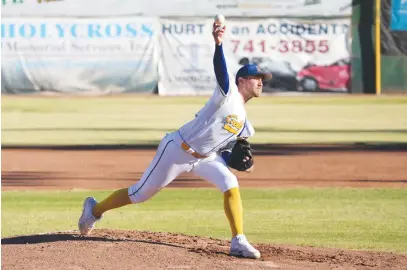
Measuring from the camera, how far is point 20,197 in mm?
12336

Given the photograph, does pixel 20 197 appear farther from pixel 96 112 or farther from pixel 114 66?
pixel 114 66

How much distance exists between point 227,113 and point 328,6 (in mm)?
25317

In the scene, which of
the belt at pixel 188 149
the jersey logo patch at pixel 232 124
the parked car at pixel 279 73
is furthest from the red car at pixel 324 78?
the jersey logo patch at pixel 232 124

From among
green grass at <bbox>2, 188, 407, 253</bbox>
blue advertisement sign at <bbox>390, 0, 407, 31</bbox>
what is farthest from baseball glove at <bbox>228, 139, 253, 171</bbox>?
blue advertisement sign at <bbox>390, 0, 407, 31</bbox>

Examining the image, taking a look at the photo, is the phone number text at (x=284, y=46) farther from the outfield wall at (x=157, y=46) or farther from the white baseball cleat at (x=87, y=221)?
the white baseball cleat at (x=87, y=221)

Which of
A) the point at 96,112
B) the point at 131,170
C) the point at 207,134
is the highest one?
the point at 207,134

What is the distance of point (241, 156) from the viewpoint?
291 inches

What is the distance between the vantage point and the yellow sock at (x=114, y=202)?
777 cm

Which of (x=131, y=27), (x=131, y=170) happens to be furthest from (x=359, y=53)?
(x=131, y=170)

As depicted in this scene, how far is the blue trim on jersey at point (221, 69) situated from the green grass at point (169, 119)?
496 inches

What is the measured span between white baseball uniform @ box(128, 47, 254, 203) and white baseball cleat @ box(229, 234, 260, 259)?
38cm

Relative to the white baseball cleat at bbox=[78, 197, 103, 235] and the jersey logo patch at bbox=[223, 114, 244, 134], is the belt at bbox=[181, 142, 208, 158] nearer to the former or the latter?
the jersey logo patch at bbox=[223, 114, 244, 134]

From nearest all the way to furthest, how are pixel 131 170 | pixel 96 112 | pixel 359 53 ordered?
pixel 131 170 → pixel 96 112 → pixel 359 53

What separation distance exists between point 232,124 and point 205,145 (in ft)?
0.94
